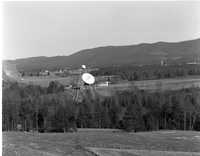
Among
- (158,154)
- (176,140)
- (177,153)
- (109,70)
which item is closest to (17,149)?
(158,154)

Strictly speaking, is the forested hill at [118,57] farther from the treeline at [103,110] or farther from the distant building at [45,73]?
the treeline at [103,110]

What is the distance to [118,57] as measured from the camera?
37.3 ft

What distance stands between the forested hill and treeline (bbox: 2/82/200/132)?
1.23m

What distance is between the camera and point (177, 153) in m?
4.95

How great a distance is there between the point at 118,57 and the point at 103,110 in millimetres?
2211

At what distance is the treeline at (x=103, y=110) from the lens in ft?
30.5

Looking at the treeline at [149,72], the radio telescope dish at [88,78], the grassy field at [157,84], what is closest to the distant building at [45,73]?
the grassy field at [157,84]

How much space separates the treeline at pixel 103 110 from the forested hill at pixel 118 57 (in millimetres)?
1231

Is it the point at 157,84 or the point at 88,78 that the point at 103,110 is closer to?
the point at 157,84

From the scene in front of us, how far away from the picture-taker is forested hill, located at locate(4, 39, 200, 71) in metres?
5.81

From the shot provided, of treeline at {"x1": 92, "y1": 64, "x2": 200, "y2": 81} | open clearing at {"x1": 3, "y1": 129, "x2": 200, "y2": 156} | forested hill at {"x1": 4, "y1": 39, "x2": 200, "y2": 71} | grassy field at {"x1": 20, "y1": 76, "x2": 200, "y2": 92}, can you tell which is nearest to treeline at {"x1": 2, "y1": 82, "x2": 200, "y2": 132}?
grassy field at {"x1": 20, "y1": 76, "x2": 200, "y2": 92}

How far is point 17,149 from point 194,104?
9.21 metres

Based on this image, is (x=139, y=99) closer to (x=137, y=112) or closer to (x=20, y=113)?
(x=137, y=112)

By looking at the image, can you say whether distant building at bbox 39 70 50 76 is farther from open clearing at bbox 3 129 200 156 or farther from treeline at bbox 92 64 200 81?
treeline at bbox 92 64 200 81
